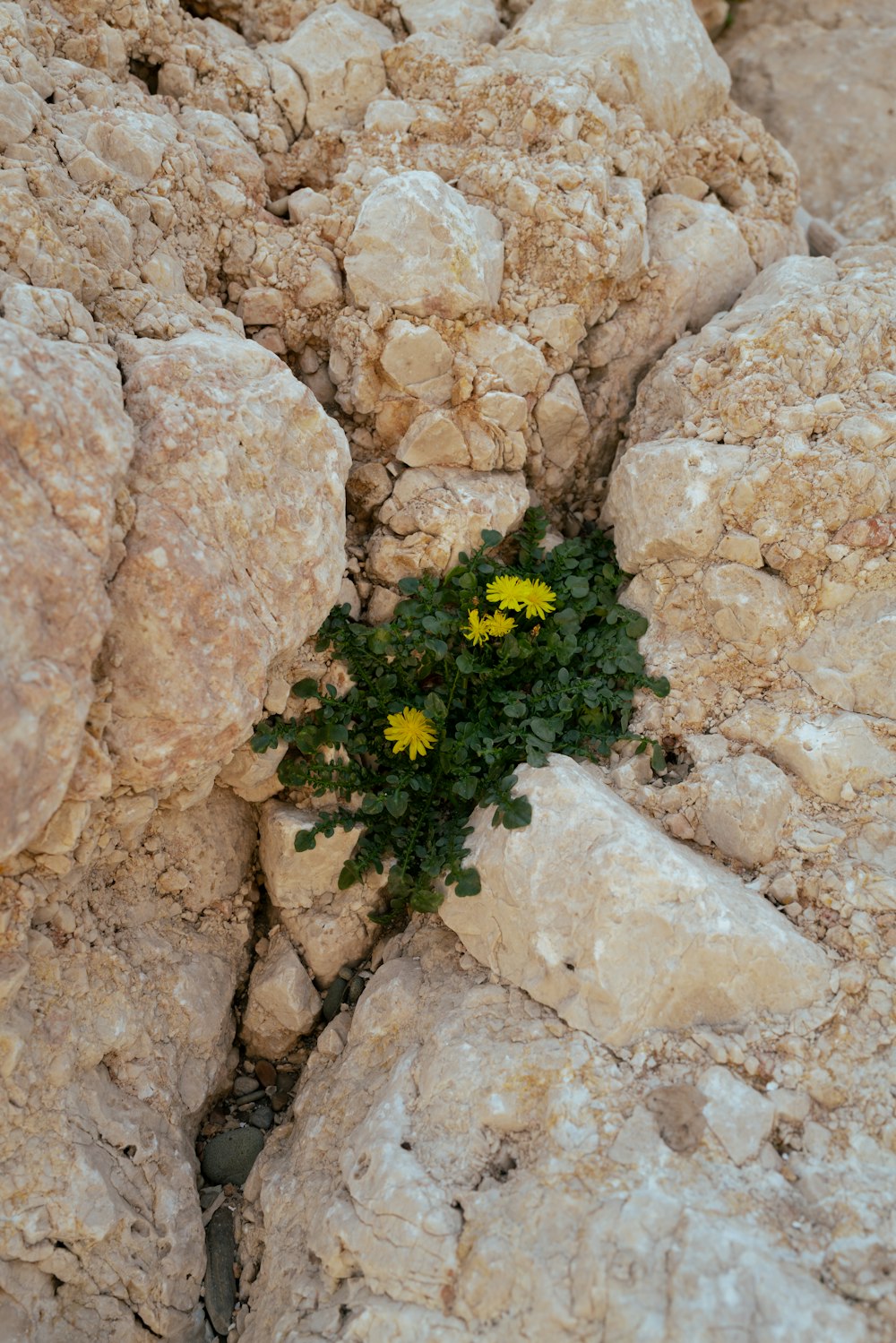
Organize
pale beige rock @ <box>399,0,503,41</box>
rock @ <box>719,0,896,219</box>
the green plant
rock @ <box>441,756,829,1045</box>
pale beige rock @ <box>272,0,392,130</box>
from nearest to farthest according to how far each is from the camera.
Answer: rock @ <box>441,756,829,1045</box>
the green plant
pale beige rock @ <box>272,0,392,130</box>
pale beige rock @ <box>399,0,503,41</box>
rock @ <box>719,0,896,219</box>

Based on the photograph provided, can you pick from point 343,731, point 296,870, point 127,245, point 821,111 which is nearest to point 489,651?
point 343,731

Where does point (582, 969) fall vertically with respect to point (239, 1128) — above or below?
above

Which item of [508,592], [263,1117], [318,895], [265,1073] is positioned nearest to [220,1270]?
[263,1117]

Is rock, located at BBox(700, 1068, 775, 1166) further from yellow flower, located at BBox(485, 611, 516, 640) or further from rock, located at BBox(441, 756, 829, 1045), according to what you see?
yellow flower, located at BBox(485, 611, 516, 640)

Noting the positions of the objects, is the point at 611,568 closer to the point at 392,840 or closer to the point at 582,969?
the point at 392,840

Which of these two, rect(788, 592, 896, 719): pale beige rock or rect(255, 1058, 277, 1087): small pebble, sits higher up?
rect(788, 592, 896, 719): pale beige rock

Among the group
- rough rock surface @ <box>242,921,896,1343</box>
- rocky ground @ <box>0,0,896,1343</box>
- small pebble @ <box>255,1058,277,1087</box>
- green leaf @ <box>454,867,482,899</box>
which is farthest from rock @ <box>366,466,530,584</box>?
small pebble @ <box>255,1058,277,1087</box>

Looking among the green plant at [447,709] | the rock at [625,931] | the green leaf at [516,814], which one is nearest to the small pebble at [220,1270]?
the green plant at [447,709]
